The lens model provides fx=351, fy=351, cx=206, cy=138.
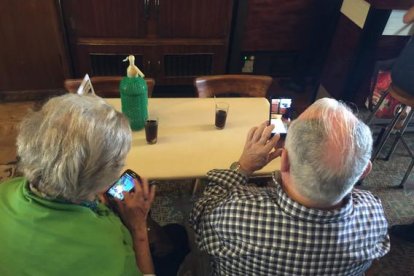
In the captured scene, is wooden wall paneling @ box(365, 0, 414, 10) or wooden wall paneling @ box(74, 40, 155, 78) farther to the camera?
wooden wall paneling @ box(74, 40, 155, 78)

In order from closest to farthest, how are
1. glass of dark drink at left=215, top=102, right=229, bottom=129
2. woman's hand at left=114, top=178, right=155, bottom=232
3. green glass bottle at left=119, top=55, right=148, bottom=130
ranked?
1. woman's hand at left=114, top=178, right=155, bottom=232
2. green glass bottle at left=119, top=55, right=148, bottom=130
3. glass of dark drink at left=215, top=102, right=229, bottom=129

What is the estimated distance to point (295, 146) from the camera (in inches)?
36.0

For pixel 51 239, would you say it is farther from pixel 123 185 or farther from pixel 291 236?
pixel 291 236

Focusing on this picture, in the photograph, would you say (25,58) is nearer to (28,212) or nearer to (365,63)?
(28,212)

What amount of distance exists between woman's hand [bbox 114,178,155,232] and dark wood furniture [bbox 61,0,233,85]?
1.79 m

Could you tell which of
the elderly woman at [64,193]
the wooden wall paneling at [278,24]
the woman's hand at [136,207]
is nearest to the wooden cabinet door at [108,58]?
the wooden wall paneling at [278,24]

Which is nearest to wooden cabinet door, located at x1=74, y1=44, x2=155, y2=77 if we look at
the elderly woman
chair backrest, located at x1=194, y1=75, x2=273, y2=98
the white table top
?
chair backrest, located at x1=194, y1=75, x2=273, y2=98

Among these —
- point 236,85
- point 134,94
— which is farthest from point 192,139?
point 236,85

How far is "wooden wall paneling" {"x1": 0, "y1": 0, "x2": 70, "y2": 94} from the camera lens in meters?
2.50

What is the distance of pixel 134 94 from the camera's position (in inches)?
56.4

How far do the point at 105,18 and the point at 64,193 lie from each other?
2050 millimetres

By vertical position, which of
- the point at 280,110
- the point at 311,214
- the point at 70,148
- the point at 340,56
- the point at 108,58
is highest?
the point at 70,148

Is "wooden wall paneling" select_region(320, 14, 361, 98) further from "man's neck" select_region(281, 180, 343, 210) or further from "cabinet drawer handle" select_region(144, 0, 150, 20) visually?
"man's neck" select_region(281, 180, 343, 210)

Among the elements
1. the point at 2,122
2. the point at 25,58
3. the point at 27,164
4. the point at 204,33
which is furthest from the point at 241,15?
the point at 27,164
